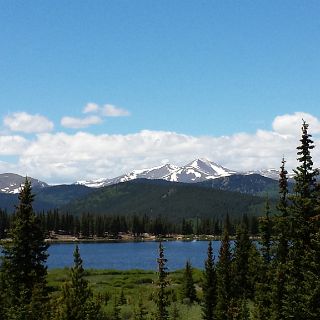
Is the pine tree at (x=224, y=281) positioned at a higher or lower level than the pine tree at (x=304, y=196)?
lower

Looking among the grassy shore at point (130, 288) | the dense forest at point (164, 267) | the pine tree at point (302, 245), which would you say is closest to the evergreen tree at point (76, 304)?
the dense forest at point (164, 267)

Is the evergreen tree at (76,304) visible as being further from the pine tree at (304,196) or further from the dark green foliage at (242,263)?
the dark green foliage at (242,263)

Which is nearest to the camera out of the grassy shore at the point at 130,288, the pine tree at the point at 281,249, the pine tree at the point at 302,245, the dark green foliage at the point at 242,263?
the pine tree at the point at 302,245

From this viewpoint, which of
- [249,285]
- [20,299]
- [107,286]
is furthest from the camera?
[107,286]

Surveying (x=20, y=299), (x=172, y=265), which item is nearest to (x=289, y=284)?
(x=20, y=299)

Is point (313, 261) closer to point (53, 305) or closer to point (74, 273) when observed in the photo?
point (74, 273)

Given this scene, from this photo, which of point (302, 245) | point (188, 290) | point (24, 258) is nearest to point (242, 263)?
point (188, 290)

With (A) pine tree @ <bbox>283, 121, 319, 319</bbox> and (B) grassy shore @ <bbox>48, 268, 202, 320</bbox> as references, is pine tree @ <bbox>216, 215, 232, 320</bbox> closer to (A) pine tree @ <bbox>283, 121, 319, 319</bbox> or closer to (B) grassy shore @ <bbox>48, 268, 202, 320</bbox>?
(B) grassy shore @ <bbox>48, 268, 202, 320</bbox>

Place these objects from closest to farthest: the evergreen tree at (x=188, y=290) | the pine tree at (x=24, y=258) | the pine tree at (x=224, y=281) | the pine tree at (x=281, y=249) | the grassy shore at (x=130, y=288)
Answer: the pine tree at (x=24, y=258)
the pine tree at (x=281, y=249)
the pine tree at (x=224, y=281)
the grassy shore at (x=130, y=288)
the evergreen tree at (x=188, y=290)

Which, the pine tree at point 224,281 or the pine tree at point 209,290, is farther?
the pine tree at point 209,290

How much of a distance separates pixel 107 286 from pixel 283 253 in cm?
5202

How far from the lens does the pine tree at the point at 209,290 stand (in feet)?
191

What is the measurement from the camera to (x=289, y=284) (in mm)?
35312

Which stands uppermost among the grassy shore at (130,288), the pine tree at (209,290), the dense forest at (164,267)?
the dense forest at (164,267)
